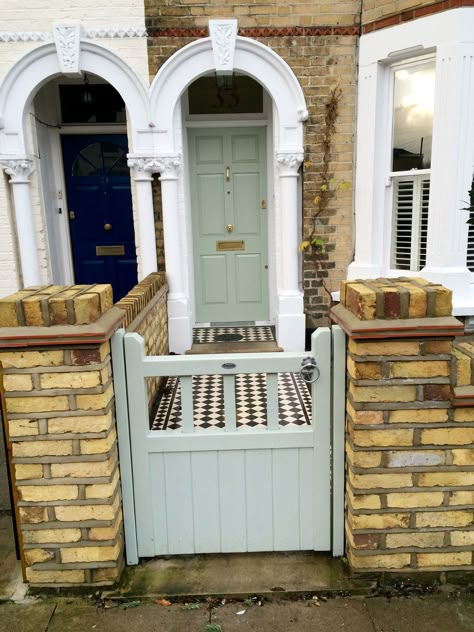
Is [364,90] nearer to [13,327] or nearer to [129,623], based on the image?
[13,327]

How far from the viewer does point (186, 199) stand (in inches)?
249

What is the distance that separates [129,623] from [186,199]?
498 cm

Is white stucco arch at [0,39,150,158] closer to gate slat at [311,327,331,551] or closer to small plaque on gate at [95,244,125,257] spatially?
small plaque on gate at [95,244,125,257]

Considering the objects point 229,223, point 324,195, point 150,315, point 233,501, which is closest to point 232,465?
point 233,501

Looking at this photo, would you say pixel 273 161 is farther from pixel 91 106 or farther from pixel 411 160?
pixel 91 106

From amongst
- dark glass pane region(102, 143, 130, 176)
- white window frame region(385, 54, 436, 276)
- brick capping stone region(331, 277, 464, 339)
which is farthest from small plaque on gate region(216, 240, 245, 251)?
brick capping stone region(331, 277, 464, 339)

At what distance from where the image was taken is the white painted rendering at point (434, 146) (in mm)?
4902

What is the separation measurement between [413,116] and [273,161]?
5.65 feet

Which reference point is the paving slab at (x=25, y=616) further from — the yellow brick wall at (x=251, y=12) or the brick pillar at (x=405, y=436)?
the yellow brick wall at (x=251, y=12)

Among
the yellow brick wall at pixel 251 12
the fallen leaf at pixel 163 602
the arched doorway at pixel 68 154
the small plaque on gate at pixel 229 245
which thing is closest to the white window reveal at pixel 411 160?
the yellow brick wall at pixel 251 12

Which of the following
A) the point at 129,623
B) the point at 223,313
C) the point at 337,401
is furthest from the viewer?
the point at 223,313

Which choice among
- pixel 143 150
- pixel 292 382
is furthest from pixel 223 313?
pixel 143 150

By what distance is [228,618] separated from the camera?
7.39 ft

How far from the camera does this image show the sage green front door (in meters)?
6.52
